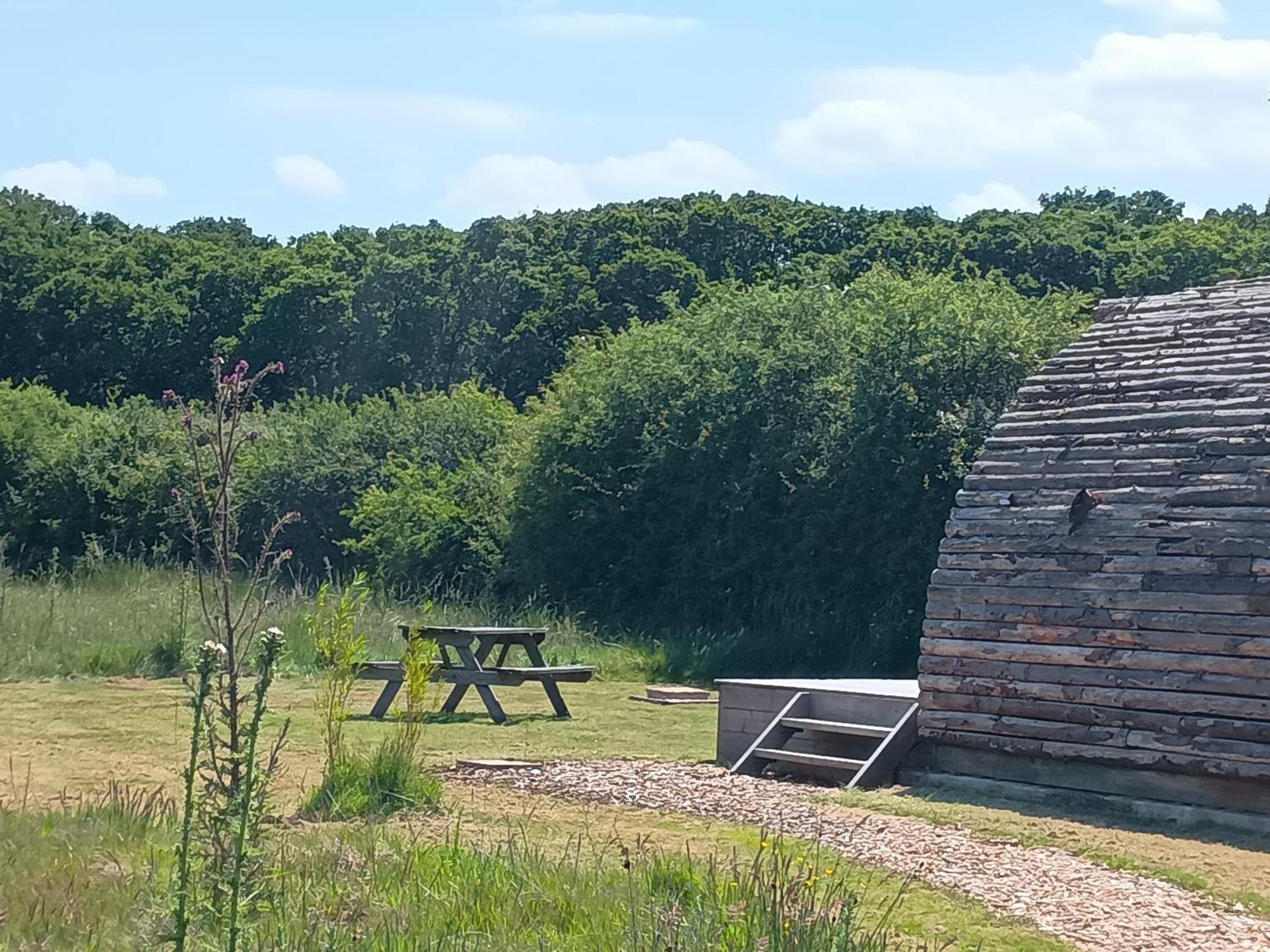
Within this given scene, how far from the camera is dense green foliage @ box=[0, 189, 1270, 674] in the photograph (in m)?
19.8

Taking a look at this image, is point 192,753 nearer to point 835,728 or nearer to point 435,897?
point 435,897

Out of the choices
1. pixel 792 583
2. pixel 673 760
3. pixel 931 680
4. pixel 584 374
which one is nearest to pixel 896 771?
pixel 931 680

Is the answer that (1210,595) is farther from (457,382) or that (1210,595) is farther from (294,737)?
(457,382)

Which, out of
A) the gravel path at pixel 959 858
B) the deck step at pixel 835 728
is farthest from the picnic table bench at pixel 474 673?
the deck step at pixel 835 728

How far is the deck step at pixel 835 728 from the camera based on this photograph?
36.4 feet

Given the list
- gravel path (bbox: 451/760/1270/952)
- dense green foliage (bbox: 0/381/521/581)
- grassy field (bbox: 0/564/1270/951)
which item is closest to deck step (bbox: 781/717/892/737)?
gravel path (bbox: 451/760/1270/952)

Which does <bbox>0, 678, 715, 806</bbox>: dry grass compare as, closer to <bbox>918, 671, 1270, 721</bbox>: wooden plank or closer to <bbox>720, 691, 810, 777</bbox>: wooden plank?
<bbox>720, 691, 810, 777</bbox>: wooden plank

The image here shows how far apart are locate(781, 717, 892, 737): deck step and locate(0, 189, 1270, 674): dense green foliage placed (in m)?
7.46

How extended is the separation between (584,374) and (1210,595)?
1469cm

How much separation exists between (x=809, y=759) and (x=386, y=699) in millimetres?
4255

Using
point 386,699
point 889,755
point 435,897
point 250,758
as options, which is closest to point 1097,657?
point 889,755

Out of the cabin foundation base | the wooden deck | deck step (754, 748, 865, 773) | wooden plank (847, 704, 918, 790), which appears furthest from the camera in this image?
the wooden deck

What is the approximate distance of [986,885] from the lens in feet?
23.9

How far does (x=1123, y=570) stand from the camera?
10211 mm
